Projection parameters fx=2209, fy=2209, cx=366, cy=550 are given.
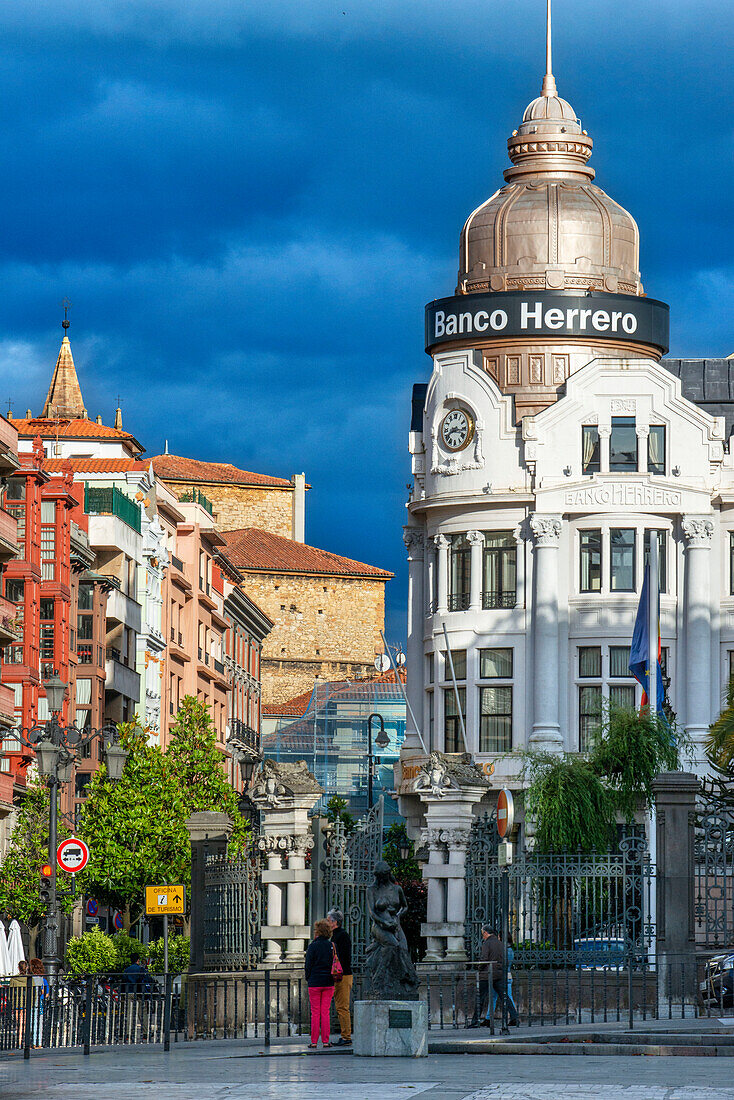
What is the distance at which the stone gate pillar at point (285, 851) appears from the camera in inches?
1264

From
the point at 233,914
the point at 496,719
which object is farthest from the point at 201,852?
the point at 496,719

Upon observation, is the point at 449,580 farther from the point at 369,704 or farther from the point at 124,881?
the point at 369,704

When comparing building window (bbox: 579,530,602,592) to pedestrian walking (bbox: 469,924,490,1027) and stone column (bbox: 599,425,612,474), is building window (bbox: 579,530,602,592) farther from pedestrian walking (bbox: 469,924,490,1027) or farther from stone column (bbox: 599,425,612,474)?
pedestrian walking (bbox: 469,924,490,1027)

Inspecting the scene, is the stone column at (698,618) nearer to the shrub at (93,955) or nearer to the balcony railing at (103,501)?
the shrub at (93,955)

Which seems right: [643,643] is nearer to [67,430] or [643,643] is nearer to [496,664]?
[496,664]

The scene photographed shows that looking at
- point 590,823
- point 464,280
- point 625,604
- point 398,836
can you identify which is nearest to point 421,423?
point 464,280

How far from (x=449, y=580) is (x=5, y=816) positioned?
14694mm

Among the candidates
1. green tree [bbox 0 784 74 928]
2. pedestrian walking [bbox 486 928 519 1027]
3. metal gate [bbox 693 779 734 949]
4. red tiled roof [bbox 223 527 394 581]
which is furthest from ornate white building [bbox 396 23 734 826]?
red tiled roof [bbox 223 527 394 581]

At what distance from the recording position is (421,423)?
68375 millimetres

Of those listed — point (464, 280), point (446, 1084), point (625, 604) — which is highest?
point (464, 280)

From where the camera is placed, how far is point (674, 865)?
30375 mm

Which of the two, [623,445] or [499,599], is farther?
[499,599]

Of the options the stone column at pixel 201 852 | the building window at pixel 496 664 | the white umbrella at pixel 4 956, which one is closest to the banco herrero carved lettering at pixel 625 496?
the building window at pixel 496 664

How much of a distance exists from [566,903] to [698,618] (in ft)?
Result: 103
